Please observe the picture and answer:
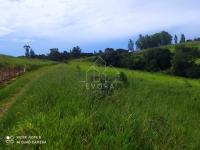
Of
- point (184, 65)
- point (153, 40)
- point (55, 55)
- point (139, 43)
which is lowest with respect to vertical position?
point (184, 65)

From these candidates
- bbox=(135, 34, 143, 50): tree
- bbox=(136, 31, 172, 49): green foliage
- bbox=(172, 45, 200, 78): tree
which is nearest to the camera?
bbox=(172, 45, 200, 78): tree

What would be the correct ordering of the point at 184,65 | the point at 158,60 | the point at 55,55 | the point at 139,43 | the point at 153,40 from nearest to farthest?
the point at 184,65 → the point at 158,60 → the point at 55,55 → the point at 153,40 → the point at 139,43

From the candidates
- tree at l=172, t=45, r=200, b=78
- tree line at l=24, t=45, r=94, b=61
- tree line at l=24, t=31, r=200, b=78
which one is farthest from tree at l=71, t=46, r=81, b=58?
tree at l=172, t=45, r=200, b=78

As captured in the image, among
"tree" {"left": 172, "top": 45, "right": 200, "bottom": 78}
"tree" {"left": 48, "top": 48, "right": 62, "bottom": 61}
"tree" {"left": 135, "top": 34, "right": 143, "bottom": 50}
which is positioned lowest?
"tree" {"left": 172, "top": 45, "right": 200, "bottom": 78}

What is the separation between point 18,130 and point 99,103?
379 centimetres

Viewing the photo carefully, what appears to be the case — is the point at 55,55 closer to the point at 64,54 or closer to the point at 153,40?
the point at 64,54

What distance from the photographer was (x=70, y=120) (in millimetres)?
9461

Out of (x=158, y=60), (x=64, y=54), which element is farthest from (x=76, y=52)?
(x=158, y=60)

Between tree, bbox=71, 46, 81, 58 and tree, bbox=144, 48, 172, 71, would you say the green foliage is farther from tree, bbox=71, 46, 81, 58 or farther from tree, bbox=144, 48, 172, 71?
tree, bbox=144, 48, 172, 71

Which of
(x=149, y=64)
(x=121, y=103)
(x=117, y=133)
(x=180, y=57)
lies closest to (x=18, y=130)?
(x=117, y=133)

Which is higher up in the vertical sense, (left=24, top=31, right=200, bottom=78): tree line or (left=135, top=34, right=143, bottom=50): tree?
(left=135, top=34, right=143, bottom=50): tree

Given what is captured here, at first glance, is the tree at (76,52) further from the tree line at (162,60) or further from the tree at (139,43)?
the tree line at (162,60)

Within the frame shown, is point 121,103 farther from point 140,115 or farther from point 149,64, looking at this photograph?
point 149,64

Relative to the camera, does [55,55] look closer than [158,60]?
No
